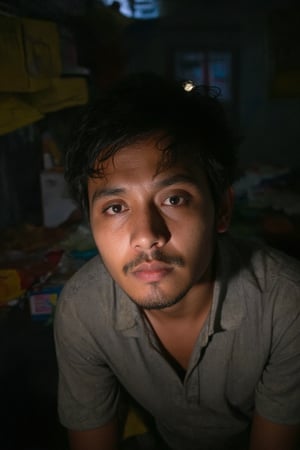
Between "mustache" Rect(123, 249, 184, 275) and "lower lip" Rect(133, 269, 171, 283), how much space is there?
2cm

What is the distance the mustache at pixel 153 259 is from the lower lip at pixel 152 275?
0.07ft

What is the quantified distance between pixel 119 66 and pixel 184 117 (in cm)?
207

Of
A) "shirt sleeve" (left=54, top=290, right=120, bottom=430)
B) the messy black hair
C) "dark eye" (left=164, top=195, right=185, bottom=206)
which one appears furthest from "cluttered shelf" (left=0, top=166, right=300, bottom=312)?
"dark eye" (left=164, top=195, right=185, bottom=206)

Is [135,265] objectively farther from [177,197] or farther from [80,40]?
[80,40]

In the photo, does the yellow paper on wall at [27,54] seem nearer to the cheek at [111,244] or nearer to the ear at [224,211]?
the cheek at [111,244]

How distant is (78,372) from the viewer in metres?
1.13

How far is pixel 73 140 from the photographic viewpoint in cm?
109

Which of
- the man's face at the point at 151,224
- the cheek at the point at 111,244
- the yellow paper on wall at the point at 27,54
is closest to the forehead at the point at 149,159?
the man's face at the point at 151,224

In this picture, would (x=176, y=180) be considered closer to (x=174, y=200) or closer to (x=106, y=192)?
(x=174, y=200)

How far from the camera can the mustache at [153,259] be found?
0.89 metres

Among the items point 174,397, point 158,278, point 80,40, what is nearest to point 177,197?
point 158,278

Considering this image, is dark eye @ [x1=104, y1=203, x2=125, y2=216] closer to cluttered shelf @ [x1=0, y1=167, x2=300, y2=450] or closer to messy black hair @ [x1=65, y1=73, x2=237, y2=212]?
messy black hair @ [x1=65, y1=73, x2=237, y2=212]

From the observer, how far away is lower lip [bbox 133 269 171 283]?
2.94ft

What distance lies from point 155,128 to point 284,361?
0.66 metres
